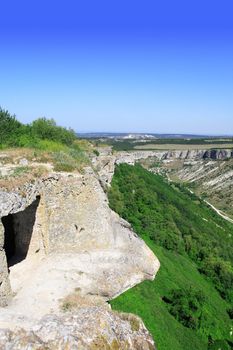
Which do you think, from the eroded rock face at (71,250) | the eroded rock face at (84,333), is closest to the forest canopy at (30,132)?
the eroded rock face at (71,250)

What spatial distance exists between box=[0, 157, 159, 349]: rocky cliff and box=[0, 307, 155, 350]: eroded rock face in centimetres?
2

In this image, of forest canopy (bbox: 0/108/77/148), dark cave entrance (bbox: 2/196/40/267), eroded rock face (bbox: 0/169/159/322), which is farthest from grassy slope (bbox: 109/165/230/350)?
forest canopy (bbox: 0/108/77/148)

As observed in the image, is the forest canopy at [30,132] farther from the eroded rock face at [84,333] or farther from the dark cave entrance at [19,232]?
the eroded rock face at [84,333]

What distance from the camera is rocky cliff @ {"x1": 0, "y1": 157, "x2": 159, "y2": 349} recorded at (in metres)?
10.4

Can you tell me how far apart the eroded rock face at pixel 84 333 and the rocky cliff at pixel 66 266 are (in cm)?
2

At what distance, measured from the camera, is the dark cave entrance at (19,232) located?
16.9 meters

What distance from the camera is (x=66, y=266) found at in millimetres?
16234

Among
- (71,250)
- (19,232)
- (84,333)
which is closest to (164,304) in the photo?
(71,250)

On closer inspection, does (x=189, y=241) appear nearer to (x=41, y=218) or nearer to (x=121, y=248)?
(x=121, y=248)

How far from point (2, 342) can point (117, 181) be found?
4073 centimetres

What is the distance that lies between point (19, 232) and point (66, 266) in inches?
103

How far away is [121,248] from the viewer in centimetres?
1883

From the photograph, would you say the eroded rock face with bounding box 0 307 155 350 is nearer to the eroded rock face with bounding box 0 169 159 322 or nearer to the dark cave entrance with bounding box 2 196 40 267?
the eroded rock face with bounding box 0 169 159 322

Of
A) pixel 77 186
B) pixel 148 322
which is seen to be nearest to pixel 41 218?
pixel 77 186
